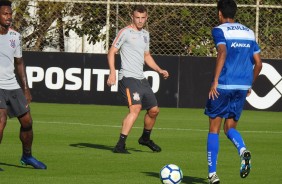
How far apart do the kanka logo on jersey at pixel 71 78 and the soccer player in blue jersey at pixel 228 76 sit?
12.3m

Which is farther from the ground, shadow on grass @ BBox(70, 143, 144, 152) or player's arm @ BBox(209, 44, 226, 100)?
player's arm @ BBox(209, 44, 226, 100)

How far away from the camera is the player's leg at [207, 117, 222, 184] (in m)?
10.6

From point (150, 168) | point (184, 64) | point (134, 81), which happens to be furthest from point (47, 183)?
point (184, 64)

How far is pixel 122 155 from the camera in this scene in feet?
45.5

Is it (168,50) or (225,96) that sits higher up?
(225,96)

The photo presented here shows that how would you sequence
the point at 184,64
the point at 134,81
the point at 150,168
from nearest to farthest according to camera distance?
1. the point at 150,168
2. the point at 134,81
3. the point at 184,64

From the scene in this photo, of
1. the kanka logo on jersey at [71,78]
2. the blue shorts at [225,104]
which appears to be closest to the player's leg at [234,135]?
the blue shorts at [225,104]

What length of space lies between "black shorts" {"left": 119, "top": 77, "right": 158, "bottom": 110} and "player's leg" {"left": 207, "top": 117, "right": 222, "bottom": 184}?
11.8 ft

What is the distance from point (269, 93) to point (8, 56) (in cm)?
1201

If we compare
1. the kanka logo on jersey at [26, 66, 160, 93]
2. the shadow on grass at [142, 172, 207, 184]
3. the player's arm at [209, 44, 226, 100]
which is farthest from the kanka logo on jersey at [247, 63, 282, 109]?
the player's arm at [209, 44, 226, 100]

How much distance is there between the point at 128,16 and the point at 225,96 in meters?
13.1

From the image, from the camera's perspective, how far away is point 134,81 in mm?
14500

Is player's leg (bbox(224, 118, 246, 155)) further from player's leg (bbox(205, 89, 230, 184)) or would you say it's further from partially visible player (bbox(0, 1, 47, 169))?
partially visible player (bbox(0, 1, 47, 169))

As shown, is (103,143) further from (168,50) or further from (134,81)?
(168,50)
